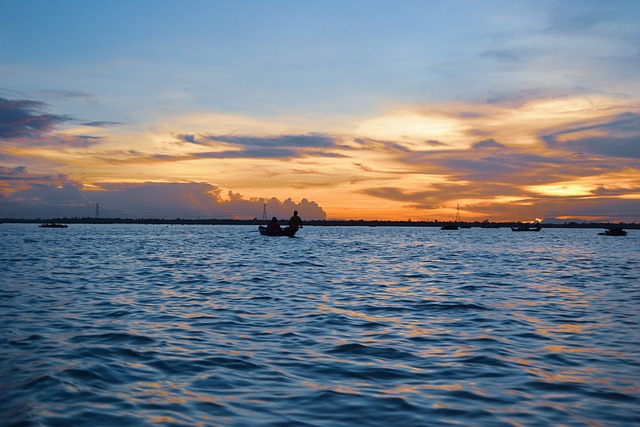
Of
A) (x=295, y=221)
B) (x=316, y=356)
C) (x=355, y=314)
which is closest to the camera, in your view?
(x=316, y=356)

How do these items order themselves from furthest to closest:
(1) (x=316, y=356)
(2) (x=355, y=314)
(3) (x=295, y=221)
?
(3) (x=295, y=221)
(2) (x=355, y=314)
(1) (x=316, y=356)

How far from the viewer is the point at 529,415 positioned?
23.8 ft

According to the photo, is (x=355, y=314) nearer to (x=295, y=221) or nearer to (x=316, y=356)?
(x=316, y=356)

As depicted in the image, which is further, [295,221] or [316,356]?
[295,221]

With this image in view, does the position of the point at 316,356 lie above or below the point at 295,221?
below

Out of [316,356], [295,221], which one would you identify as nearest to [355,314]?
[316,356]

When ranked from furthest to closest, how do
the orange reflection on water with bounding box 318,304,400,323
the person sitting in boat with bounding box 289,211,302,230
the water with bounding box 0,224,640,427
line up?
the person sitting in boat with bounding box 289,211,302,230
the orange reflection on water with bounding box 318,304,400,323
the water with bounding box 0,224,640,427

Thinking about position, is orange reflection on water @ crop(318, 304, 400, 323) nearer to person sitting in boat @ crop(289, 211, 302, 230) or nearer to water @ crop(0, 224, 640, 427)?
water @ crop(0, 224, 640, 427)

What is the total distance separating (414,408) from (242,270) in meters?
23.9

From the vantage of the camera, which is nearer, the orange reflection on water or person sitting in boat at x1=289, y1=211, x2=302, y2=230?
the orange reflection on water

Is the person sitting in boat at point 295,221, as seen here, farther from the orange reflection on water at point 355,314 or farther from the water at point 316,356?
the orange reflection on water at point 355,314

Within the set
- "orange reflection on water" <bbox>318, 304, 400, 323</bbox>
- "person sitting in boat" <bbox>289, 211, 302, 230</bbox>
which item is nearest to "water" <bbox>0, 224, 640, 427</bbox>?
"orange reflection on water" <bbox>318, 304, 400, 323</bbox>

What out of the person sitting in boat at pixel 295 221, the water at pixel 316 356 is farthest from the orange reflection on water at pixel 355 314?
the person sitting in boat at pixel 295 221

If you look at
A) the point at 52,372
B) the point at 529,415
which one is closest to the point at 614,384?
the point at 529,415
